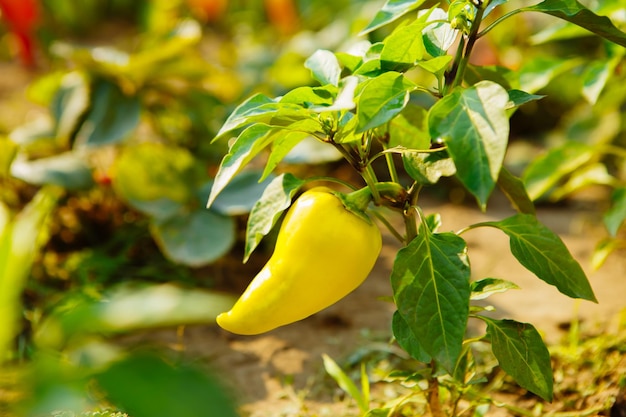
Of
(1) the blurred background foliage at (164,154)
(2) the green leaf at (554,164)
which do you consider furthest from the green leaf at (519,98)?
(2) the green leaf at (554,164)

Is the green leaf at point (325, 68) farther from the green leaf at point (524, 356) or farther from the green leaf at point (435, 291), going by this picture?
the green leaf at point (524, 356)

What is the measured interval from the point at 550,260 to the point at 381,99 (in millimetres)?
326

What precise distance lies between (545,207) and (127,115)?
1334mm

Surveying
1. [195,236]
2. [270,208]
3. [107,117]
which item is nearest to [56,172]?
[107,117]

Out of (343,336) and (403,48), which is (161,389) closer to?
(403,48)

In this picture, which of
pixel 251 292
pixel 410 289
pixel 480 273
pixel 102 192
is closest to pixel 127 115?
pixel 102 192

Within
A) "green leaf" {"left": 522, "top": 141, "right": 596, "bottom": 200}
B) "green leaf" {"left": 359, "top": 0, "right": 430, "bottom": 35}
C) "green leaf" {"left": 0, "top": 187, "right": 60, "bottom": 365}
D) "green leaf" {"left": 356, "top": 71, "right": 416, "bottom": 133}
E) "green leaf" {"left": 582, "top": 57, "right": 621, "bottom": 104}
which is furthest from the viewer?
"green leaf" {"left": 522, "top": 141, "right": 596, "bottom": 200}

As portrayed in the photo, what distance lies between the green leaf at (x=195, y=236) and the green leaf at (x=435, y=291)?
0.81m

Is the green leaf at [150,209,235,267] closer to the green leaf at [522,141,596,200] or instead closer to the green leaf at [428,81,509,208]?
the green leaf at [522,141,596,200]

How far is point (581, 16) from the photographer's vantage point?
2.98 feet

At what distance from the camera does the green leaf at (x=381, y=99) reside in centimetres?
81

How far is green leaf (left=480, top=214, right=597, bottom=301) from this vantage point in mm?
932

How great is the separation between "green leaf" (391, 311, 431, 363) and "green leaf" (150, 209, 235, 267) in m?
0.77

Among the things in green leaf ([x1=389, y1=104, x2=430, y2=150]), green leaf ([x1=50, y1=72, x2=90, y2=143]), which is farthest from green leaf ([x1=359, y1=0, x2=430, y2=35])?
green leaf ([x1=50, y1=72, x2=90, y2=143])
